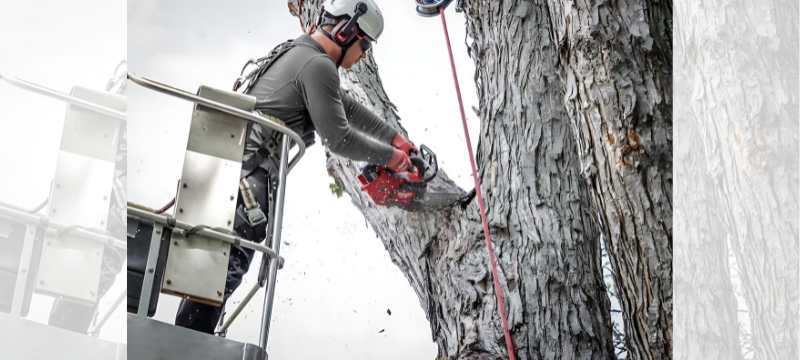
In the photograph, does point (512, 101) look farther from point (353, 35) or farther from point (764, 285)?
point (764, 285)

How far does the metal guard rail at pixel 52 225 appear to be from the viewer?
1225 mm

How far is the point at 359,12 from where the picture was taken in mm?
2379

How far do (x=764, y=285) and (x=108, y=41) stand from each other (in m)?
1.37

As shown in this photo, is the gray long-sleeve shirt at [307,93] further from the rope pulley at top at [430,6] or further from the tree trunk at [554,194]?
the rope pulley at top at [430,6]

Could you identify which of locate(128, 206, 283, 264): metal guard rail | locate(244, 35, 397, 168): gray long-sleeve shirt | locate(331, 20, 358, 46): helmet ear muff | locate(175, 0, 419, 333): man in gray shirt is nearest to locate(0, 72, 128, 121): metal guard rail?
locate(128, 206, 283, 264): metal guard rail

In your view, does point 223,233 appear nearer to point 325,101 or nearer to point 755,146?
point 325,101

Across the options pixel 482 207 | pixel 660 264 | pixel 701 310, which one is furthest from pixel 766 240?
pixel 482 207

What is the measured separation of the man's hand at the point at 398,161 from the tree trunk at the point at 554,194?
0.60 feet

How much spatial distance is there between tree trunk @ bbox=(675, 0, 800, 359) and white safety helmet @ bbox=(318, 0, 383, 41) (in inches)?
57.7

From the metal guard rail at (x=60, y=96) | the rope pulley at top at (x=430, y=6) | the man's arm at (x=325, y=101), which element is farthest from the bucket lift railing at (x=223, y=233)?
the rope pulley at top at (x=430, y=6)

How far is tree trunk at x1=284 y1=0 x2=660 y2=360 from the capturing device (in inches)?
63.4

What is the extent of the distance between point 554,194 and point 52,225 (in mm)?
1542

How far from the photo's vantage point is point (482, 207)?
7.12ft

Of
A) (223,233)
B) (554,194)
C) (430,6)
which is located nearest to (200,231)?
(223,233)
